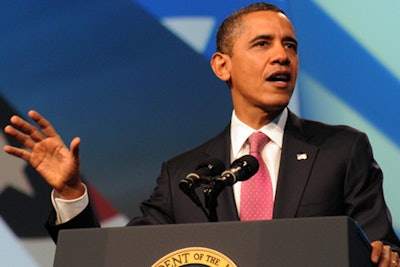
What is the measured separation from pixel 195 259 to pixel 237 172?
288mm

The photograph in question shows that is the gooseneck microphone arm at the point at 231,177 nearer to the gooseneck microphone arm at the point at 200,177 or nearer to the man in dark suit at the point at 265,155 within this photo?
the gooseneck microphone arm at the point at 200,177

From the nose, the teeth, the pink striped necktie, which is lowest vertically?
the pink striped necktie

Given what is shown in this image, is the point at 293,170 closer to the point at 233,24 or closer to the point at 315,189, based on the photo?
the point at 315,189

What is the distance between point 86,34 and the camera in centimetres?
369

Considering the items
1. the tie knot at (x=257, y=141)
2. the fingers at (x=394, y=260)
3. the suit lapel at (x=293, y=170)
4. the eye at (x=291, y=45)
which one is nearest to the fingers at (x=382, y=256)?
the fingers at (x=394, y=260)

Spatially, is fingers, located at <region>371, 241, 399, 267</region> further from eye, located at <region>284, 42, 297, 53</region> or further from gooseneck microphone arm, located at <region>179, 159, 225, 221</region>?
eye, located at <region>284, 42, 297, 53</region>

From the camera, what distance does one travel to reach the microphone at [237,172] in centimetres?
199

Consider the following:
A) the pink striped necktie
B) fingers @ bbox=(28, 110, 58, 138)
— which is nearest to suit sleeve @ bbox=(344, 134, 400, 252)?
the pink striped necktie

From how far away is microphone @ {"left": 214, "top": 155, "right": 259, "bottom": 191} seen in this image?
6.52 ft

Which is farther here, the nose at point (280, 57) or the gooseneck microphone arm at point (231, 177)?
the nose at point (280, 57)

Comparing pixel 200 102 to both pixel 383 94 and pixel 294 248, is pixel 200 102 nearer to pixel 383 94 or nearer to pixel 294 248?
pixel 383 94

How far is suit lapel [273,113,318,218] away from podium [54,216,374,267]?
57cm

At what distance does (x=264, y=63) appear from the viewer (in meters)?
2.71

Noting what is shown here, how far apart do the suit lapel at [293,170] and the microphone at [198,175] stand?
1.49ft
